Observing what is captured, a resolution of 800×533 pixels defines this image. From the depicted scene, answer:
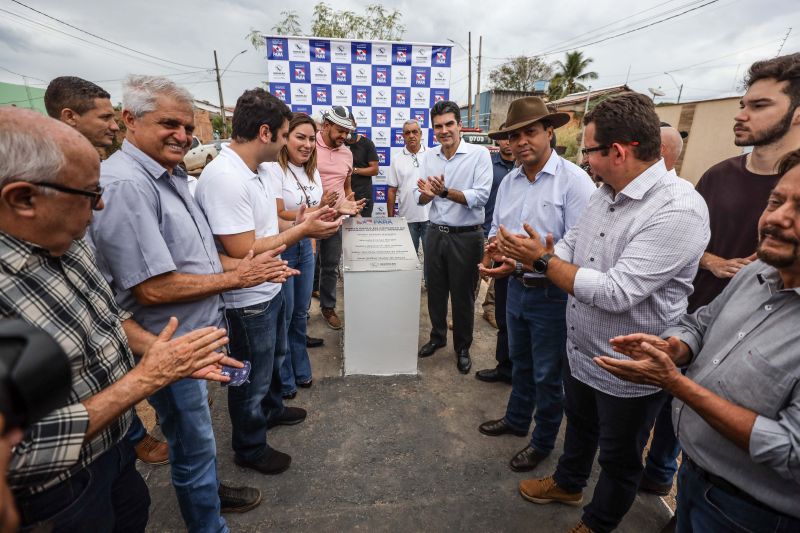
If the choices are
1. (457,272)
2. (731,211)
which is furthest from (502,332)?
(731,211)

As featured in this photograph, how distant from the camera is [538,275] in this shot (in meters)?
2.22

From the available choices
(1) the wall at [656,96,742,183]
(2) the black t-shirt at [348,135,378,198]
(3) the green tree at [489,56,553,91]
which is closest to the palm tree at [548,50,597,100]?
(3) the green tree at [489,56,553,91]

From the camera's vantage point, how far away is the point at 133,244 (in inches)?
55.8

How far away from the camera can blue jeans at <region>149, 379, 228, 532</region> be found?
5.17 ft

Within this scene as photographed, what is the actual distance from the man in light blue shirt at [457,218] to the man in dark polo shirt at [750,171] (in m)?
1.54

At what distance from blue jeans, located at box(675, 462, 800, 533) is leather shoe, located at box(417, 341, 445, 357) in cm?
232

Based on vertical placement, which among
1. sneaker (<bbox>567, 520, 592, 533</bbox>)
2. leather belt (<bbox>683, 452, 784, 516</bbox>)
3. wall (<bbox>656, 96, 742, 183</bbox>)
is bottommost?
sneaker (<bbox>567, 520, 592, 533</bbox>)

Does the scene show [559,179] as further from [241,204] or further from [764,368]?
[241,204]

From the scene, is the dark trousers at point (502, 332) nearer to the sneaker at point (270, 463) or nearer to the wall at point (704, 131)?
the sneaker at point (270, 463)

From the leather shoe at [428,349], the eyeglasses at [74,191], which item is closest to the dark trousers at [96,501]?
the eyeglasses at [74,191]

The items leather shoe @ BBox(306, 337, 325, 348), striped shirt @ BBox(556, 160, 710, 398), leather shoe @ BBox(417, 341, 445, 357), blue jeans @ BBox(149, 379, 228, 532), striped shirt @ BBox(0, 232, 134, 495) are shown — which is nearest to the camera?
striped shirt @ BBox(0, 232, 134, 495)

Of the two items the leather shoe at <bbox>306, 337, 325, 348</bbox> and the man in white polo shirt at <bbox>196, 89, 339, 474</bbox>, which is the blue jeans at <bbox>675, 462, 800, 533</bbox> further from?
the leather shoe at <bbox>306, 337, 325, 348</bbox>

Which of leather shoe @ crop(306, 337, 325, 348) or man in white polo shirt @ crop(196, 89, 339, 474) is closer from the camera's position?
man in white polo shirt @ crop(196, 89, 339, 474)

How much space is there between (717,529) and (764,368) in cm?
54
